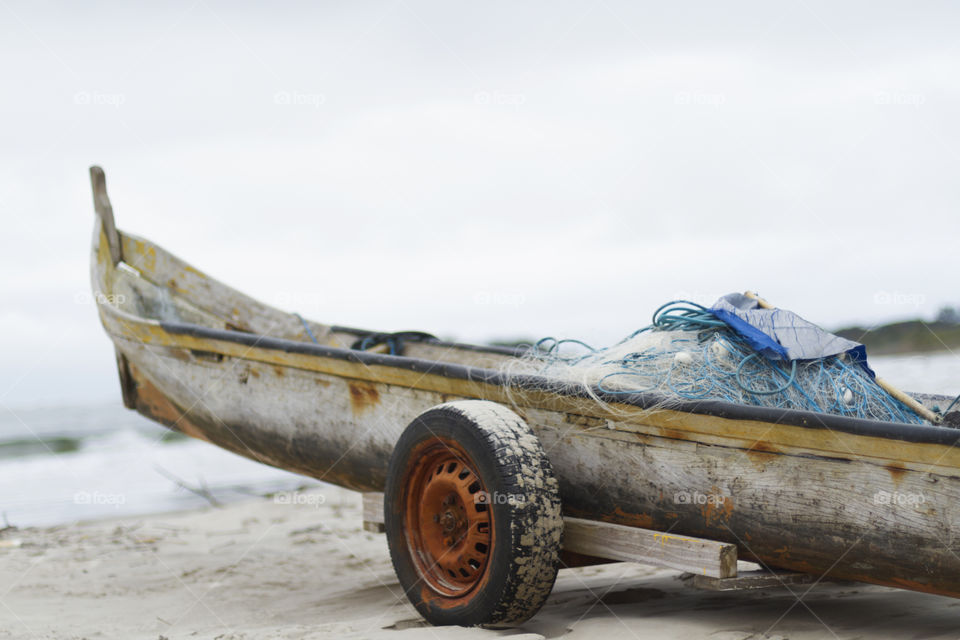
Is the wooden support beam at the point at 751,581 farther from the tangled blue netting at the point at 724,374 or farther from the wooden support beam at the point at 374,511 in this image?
the wooden support beam at the point at 374,511

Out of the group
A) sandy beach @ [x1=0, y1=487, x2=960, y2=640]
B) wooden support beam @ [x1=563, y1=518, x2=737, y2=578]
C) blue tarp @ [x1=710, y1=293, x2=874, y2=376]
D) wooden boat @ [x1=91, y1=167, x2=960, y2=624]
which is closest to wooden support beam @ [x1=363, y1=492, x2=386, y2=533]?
wooden boat @ [x1=91, y1=167, x2=960, y2=624]

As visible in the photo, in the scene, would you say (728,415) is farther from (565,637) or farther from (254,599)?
(254,599)

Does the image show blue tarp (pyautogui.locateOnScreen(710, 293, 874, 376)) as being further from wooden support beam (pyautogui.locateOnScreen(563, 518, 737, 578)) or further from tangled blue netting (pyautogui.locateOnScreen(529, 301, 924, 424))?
wooden support beam (pyautogui.locateOnScreen(563, 518, 737, 578))

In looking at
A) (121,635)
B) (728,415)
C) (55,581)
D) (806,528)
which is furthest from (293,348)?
(806,528)

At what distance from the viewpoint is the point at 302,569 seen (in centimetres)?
572

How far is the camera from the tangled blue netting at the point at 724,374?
3414 millimetres

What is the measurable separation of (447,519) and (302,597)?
1.68m

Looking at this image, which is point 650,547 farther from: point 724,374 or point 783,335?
point 783,335

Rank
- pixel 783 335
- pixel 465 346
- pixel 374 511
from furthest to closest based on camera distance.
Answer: pixel 465 346
pixel 374 511
pixel 783 335

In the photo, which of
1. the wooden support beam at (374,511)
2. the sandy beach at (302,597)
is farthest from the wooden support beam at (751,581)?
the wooden support beam at (374,511)

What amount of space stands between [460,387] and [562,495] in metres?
0.69

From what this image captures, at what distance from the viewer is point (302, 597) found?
15.9 feet

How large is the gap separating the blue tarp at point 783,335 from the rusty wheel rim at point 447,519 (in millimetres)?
1292

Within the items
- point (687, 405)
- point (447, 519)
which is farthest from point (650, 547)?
point (447, 519)
